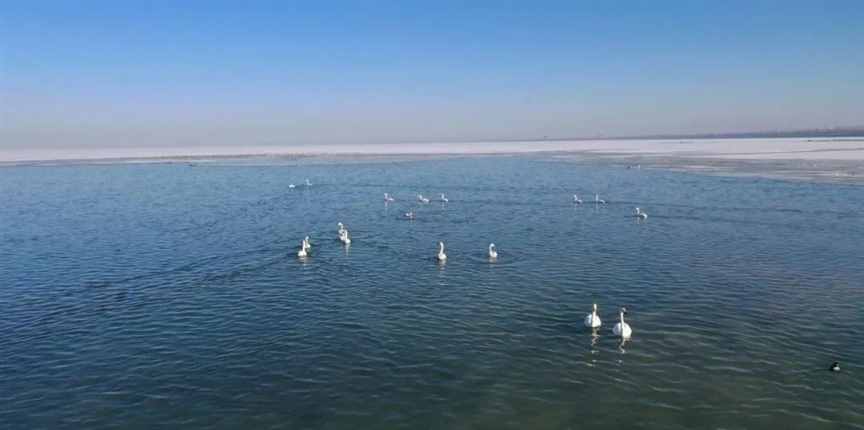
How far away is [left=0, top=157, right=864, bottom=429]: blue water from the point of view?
15695 millimetres

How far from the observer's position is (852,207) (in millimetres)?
45344

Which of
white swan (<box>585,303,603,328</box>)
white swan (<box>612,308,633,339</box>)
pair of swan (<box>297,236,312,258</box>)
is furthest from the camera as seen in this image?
pair of swan (<box>297,236,312,258</box>)

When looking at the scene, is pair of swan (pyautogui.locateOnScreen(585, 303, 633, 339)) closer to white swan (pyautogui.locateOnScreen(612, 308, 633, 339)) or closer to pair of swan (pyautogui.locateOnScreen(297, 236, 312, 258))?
white swan (pyautogui.locateOnScreen(612, 308, 633, 339))

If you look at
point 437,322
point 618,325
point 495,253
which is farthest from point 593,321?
point 495,253

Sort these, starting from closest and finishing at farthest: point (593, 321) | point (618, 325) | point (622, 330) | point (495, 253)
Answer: point (622, 330) → point (618, 325) → point (593, 321) → point (495, 253)

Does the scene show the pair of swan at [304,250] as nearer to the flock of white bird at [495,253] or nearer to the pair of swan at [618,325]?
the flock of white bird at [495,253]

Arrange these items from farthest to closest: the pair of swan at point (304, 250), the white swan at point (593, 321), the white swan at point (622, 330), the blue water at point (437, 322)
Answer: the pair of swan at point (304, 250)
the white swan at point (593, 321)
the white swan at point (622, 330)
the blue water at point (437, 322)

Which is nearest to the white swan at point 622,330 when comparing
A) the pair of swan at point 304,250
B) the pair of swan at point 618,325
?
the pair of swan at point 618,325

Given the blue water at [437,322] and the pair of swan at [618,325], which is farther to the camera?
the pair of swan at [618,325]

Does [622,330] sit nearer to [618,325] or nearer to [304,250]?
[618,325]

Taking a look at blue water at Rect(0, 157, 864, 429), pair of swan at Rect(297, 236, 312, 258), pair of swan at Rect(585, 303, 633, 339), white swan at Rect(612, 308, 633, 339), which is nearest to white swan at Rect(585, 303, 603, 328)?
pair of swan at Rect(585, 303, 633, 339)

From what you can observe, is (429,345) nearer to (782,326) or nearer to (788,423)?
(788,423)

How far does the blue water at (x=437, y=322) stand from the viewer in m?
15.7

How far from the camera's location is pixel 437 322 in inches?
862
